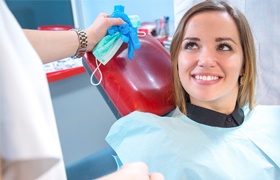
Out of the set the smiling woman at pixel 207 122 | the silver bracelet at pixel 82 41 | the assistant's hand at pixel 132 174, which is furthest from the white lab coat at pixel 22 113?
the silver bracelet at pixel 82 41

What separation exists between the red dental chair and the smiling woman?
0.04m

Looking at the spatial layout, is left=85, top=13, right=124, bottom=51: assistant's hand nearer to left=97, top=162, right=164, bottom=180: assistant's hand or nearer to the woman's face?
the woman's face

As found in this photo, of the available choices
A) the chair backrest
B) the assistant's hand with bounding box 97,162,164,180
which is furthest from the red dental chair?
the assistant's hand with bounding box 97,162,164,180

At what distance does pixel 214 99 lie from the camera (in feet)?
2.72

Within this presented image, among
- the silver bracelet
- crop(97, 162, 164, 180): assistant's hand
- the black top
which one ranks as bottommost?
the black top

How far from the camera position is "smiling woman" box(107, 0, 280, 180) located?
2.39ft

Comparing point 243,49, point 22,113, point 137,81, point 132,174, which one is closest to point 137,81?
point 137,81

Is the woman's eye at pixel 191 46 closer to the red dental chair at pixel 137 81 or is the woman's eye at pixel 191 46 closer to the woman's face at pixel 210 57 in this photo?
the woman's face at pixel 210 57

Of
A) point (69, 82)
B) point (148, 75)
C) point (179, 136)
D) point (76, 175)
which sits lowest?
point (76, 175)

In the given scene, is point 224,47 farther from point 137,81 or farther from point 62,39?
point 62,39

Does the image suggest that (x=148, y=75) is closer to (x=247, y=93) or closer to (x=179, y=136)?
(x=179, y=136)

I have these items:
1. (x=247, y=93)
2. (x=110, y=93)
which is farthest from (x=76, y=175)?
(x=247, y=93)

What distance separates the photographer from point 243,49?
2.79 ft

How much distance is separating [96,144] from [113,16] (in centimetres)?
108
